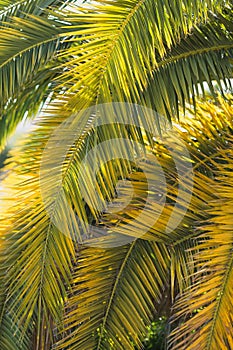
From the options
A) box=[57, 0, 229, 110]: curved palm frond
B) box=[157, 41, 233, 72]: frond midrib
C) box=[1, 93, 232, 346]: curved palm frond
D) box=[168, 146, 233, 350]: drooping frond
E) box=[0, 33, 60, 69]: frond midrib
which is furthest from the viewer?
box=[0, 33, 60, 69]: frond midrib

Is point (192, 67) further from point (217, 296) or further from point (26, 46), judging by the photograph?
point (217, 296)

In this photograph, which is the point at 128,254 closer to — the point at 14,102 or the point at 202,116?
the point at 202,116

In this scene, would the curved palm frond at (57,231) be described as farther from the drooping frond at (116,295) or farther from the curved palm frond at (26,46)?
the curved palm frond at (26,46)

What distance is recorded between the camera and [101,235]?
14.4 ft

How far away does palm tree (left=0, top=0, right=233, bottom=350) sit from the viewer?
3662 mm

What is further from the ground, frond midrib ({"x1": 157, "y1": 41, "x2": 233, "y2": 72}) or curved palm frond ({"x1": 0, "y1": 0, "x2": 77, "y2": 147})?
curved palm frond ({"x1": 0, "y1": 0, "x2": 77, "y2": 147})

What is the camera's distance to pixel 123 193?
4.27m

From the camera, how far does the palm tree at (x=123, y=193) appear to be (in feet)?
12.0

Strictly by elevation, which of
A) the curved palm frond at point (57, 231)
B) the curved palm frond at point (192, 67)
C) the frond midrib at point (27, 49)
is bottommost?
the curved palm frond at point (57, 231)

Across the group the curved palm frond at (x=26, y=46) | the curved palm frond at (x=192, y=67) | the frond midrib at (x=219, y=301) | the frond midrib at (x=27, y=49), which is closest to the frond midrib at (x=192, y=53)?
the curved palm frond at (x=192, y=67)

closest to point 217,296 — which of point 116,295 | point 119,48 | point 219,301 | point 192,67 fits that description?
A: point 219,301

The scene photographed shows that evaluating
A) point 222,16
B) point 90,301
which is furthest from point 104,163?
point 222,16

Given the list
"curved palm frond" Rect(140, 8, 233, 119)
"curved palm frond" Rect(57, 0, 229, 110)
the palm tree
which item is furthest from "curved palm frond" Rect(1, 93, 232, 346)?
"curved palm frond" Rect(140, 8, 233, 119)

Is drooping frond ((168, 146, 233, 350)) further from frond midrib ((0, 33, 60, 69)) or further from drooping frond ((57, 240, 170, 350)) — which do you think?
frond midrib ((0, 33, 60, 69))
